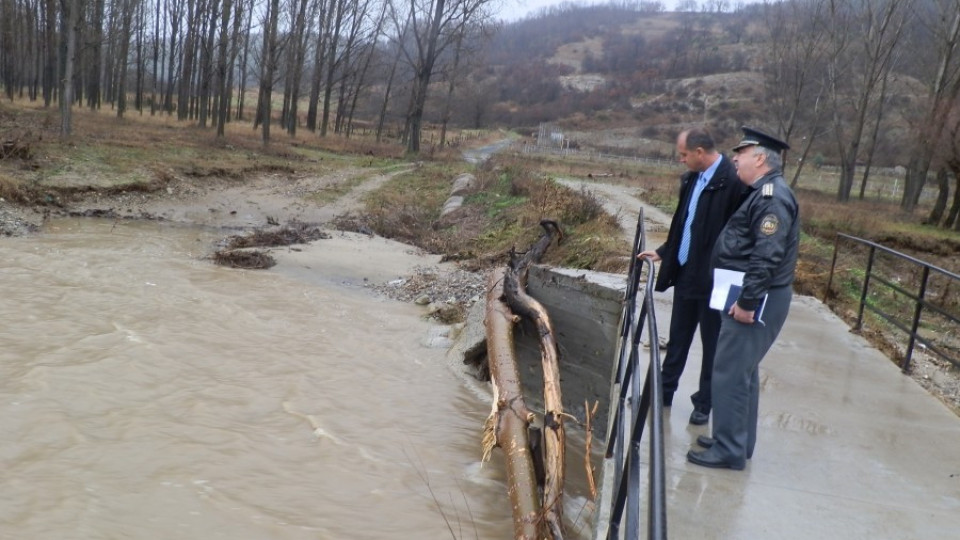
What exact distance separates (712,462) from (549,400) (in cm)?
193

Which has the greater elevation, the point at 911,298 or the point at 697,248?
the point at 697,248

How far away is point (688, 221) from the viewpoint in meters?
5.42

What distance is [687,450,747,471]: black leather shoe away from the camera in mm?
4723

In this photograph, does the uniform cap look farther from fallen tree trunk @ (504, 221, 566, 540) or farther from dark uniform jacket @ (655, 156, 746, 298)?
fallen tree trunk @ (504, 221, 566, 540)

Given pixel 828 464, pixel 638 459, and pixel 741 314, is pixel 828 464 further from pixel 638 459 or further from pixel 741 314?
pixel 638 459

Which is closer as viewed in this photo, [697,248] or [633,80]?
[697,248]

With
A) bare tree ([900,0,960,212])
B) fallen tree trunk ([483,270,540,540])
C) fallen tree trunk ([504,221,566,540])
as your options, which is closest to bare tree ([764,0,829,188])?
bare tree ([900,0,960,212])

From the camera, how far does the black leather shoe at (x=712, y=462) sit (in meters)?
4.72

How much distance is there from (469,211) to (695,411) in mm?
15981

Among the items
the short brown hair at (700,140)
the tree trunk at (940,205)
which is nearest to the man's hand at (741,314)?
the short brown hair at (700,140)

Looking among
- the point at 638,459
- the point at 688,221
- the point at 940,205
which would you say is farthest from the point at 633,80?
the point at 638,459

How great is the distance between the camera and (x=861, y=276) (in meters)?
15.2

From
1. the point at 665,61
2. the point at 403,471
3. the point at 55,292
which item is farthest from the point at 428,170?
the point at 665,61

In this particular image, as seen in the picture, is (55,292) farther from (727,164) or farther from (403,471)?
(727,164)
